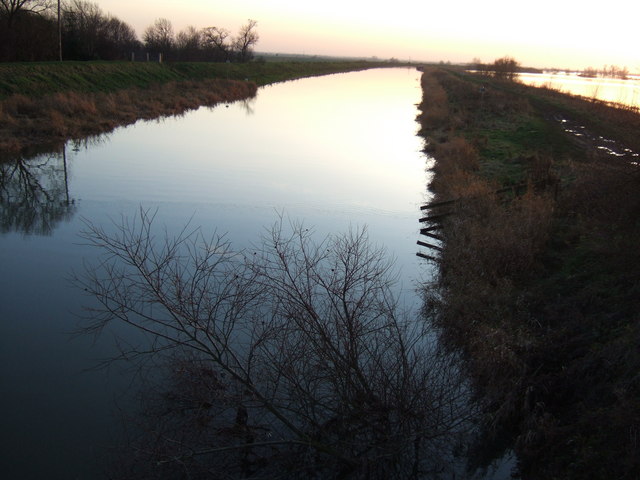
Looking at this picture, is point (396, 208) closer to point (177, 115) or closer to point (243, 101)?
point (177, 115)

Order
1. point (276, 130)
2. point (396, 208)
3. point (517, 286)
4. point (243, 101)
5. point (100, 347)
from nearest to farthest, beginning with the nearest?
point (100, 347) → point (517, 286) → point (396, 208) → point (276, 130) → point (243, 101)

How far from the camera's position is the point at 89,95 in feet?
89.4

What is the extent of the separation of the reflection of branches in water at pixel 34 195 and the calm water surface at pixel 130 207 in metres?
0.04

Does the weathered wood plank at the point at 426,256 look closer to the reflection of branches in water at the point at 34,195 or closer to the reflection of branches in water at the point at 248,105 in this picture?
the reflection of branches in water at the point at 34,195

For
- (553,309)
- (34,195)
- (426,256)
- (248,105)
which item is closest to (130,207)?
(34,195)

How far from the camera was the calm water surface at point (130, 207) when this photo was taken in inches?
242

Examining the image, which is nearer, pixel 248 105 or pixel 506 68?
pixel 248 105

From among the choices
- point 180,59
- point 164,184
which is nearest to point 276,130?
point 164,184

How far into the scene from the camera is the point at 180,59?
55.8m

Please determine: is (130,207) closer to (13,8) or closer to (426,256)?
(426,256)

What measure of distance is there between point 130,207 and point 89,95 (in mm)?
16714

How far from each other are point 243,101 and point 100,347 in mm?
33991

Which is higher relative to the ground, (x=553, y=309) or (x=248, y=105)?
(x=248, y=105)

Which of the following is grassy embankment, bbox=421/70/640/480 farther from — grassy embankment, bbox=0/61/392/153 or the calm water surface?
grassy embankment, bbox=0/61/392/153
